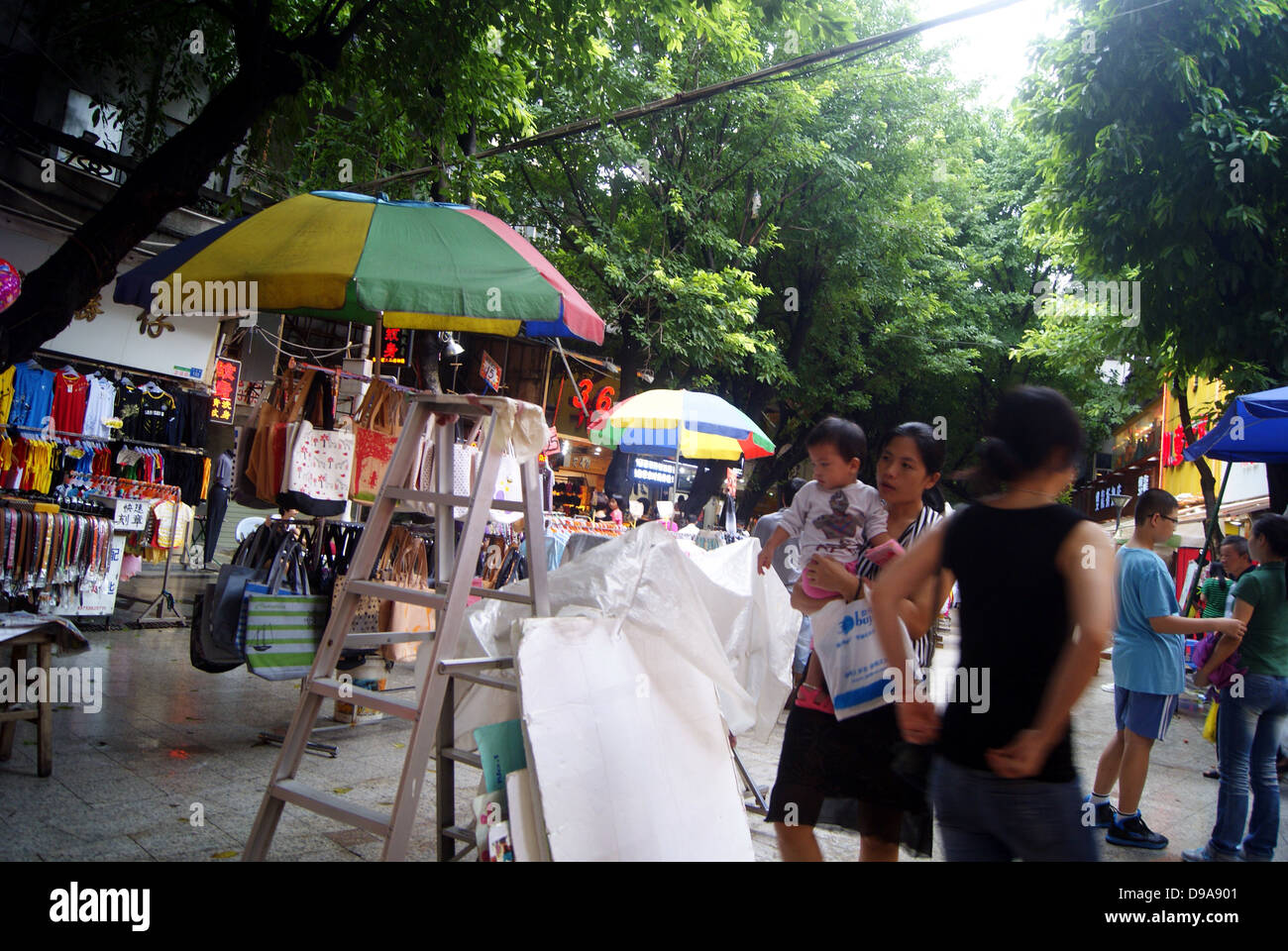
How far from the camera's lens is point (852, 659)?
110 inches

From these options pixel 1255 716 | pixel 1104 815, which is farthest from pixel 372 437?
pixel 1255 716

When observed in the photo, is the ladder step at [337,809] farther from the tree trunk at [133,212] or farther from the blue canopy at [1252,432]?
the blue canopy at [1252,432]

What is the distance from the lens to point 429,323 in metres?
4.88

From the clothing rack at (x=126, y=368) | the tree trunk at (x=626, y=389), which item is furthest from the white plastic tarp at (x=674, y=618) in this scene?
the tree trunk at (x=626, y=389)

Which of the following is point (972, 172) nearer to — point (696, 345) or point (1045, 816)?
point (696, 345)

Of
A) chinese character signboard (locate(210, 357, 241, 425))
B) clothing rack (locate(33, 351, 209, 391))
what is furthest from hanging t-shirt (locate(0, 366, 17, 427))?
chinese character signboard (locate(210, 357, 241, 425))

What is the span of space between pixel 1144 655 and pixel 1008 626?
3.09 m

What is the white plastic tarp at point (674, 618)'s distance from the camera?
3.13m

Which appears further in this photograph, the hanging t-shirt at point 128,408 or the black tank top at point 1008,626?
the hanging t-shirt at point 128,408

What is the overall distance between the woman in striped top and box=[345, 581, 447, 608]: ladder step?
1.28 metres

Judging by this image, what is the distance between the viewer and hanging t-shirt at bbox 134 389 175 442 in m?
11.5

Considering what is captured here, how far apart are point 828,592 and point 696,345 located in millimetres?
12751

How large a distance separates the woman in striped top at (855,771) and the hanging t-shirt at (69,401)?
418 inches
